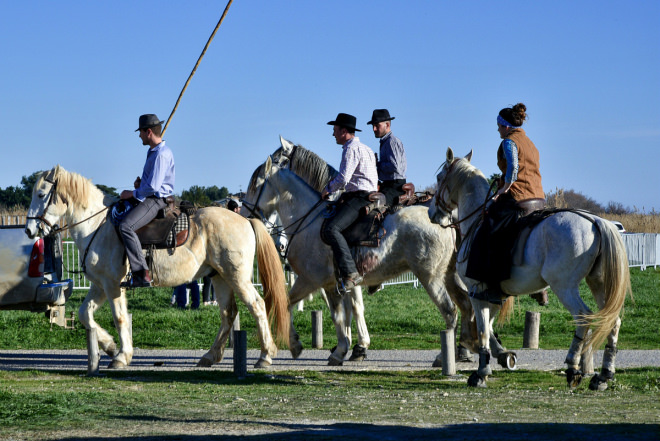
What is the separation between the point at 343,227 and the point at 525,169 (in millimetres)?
2840

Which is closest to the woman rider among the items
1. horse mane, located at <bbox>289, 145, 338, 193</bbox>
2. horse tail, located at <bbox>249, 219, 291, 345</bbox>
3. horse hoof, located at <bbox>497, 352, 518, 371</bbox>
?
horse hoof, located at <bbox>497, 352, 518, 371</bbox>

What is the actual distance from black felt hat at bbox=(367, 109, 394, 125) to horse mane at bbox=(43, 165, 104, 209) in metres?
4.00

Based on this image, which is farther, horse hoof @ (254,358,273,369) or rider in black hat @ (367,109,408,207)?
rider in black hat @ (367,109,408,207)

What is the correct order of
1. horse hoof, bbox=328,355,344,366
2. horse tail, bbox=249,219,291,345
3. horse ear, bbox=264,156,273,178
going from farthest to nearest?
horse ear, bbox=264,156,273,178 < horse hoof, bbox=328,355,344,366 < horse tail, bbox=249,219,291,345

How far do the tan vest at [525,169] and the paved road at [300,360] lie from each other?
2914mm

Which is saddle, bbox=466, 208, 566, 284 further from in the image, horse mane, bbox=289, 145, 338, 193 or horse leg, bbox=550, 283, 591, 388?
horse mane, bbox=289, 145, 338, 193

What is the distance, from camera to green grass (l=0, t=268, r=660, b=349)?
613 inches

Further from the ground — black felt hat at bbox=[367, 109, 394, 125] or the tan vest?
black felt hat at bbox=[367, 109, 394, 125]

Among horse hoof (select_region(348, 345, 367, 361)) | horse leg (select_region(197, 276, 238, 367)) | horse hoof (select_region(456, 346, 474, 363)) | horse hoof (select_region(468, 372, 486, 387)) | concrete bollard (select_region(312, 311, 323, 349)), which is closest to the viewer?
horse hoof (select_region(468, 372, 486, 387))

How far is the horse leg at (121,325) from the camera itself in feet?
38.4

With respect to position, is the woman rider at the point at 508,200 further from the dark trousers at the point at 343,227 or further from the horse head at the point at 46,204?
the horse head at the point at 46,204

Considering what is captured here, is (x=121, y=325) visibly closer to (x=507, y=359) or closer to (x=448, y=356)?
(x=448, y=356)

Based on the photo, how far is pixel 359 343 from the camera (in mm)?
13266

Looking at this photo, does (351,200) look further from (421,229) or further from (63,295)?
(63,295)
